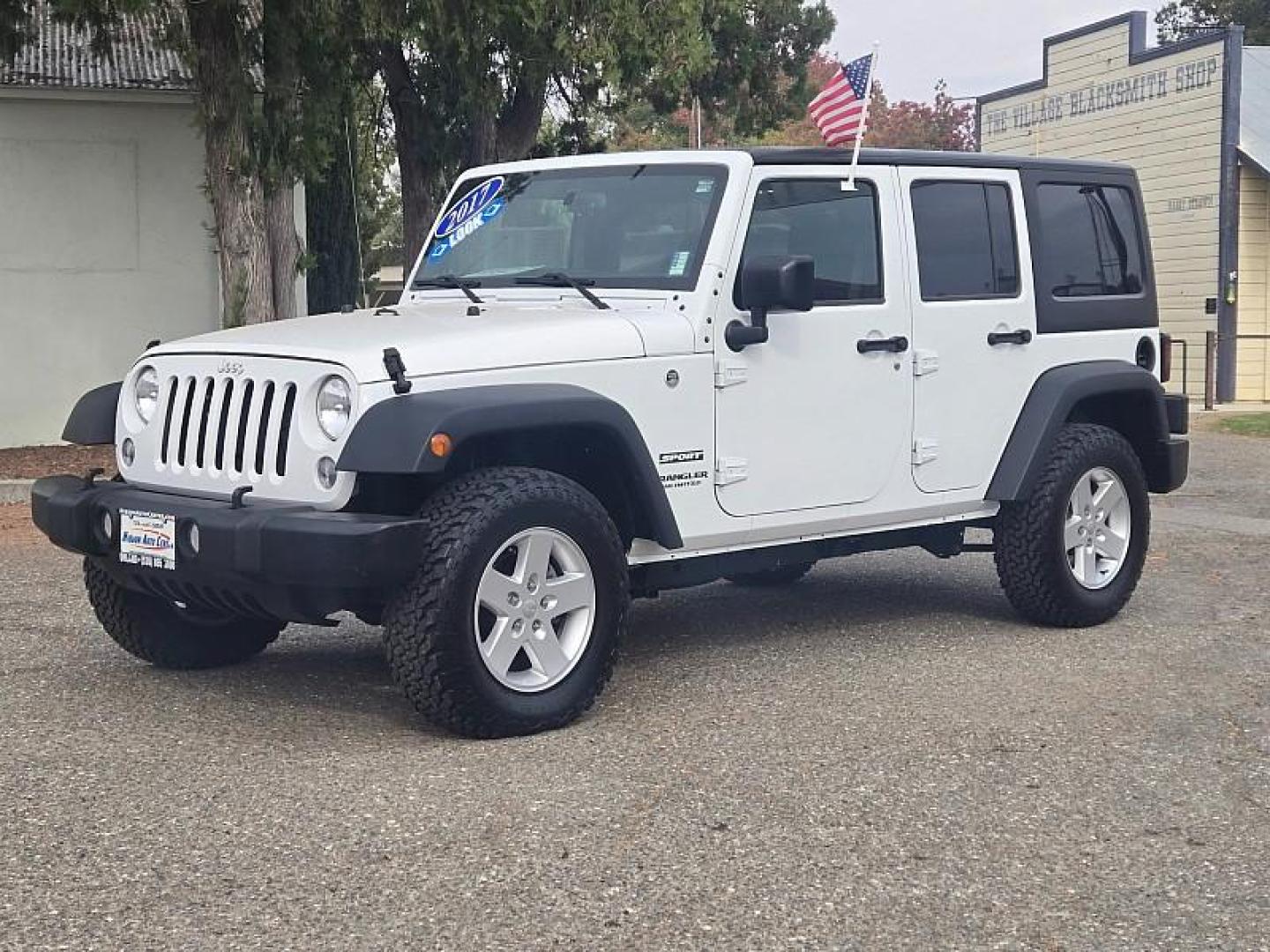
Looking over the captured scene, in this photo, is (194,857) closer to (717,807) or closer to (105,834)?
(105,834)

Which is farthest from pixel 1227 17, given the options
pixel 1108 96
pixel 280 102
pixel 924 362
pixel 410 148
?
pixel 924 362

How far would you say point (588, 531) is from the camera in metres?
5.69

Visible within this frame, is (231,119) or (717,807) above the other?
(231,119)

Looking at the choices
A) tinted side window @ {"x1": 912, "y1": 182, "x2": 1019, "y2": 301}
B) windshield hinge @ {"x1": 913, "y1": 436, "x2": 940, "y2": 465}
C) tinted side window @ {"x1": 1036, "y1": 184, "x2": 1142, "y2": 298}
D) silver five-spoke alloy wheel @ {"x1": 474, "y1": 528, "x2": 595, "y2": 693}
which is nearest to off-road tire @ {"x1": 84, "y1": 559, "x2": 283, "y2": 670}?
silver five-spoke alloy wheel @ {"x1": 474, "y1": 528, "x2": 595, "y2": 693}

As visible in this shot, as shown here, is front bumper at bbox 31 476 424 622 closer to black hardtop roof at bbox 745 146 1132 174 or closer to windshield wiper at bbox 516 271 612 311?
windshield wiper at bbox 516 271 612 311

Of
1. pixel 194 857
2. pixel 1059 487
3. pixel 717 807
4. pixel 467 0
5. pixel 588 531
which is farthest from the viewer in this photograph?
pixel 467 0

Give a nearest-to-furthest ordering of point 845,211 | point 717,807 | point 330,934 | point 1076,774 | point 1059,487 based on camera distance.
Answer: point 330,934 < point 717,807 < point 1076,774 < point 845,211 < point 1059,487

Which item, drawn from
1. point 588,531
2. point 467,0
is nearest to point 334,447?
point 588,531

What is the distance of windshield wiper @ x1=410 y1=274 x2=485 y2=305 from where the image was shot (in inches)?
261

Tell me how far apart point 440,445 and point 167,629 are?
6.25 ft

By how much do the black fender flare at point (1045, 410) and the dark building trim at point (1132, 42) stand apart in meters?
17.6

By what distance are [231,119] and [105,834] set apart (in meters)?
10.2

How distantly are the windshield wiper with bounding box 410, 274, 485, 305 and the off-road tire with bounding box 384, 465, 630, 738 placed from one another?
120 cm

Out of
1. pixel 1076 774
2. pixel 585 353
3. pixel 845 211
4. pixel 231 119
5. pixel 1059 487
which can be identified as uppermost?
pixel 231 119
